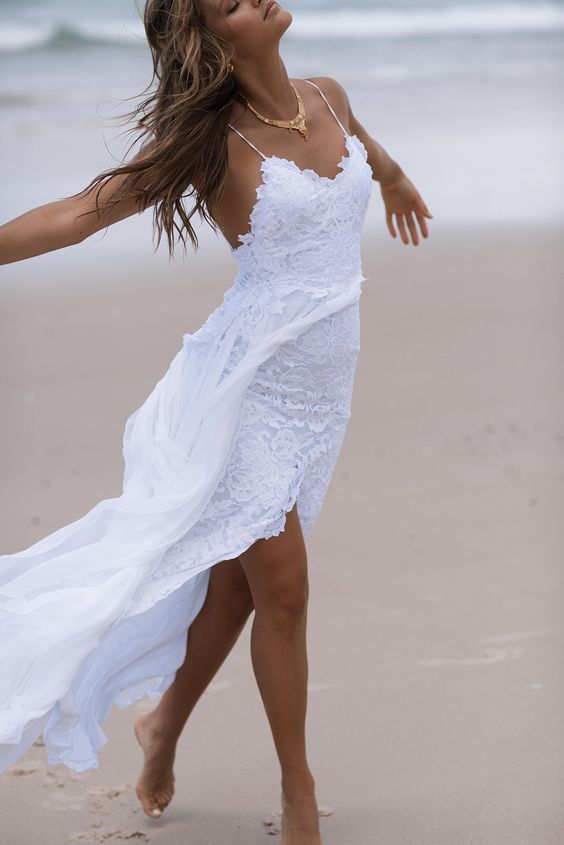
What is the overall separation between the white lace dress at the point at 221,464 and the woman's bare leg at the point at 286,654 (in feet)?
0.22

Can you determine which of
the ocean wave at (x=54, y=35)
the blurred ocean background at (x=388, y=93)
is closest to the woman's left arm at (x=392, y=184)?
the blurred ocean background at (x=388, y=93)

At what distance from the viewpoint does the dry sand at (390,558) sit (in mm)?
3244

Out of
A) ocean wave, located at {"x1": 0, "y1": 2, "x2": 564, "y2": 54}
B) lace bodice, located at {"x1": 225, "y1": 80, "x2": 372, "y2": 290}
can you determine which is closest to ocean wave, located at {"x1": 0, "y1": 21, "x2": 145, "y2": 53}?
ocean wave, located at {"x1": 0, "y1": 2, "x2": 564, "y2": 54}

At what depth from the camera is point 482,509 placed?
16.3ft

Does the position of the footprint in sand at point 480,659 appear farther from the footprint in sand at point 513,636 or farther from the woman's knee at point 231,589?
the woman's knee at point 231,589

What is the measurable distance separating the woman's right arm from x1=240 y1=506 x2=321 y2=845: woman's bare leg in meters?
0.76

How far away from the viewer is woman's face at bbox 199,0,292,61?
2.78 m

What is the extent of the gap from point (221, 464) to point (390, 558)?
182cm

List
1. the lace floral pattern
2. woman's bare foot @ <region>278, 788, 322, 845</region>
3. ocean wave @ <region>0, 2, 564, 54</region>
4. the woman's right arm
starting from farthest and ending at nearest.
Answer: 1. ocean wave @ <region>0, 2, 564, 54</region>
2. woman's bare foot @ <region>278, 788, 322, 845</region>
3. the lace floral pattern
4. the woman's right arm

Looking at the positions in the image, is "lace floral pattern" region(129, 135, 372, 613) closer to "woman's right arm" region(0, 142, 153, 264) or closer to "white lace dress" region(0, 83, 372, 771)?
"white lace dress" region(0, 83, 372, 771)

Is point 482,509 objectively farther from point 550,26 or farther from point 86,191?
point 550,26

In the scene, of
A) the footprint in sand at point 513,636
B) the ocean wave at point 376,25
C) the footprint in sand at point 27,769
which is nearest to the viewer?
the footprint in sand at point 27,769

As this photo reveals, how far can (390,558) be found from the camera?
4566mm

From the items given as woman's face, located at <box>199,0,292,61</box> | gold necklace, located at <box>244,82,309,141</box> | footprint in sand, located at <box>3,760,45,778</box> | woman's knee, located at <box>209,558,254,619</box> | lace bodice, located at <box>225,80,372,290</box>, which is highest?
woman's face, located at <box>199,0,292,61</box>
